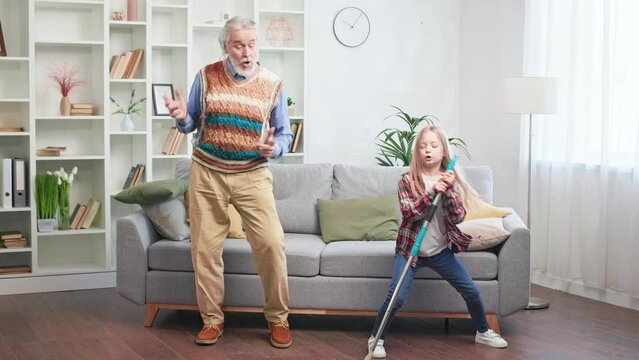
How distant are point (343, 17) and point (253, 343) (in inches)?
123

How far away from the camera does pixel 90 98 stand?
20.2 feet

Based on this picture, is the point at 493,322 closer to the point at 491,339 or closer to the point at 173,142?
the point at 491,339

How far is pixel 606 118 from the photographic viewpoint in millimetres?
5539

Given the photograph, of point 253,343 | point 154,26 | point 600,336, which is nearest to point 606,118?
point 600,336

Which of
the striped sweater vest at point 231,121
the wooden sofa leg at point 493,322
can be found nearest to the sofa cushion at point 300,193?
the striped sweater vest at point 231,121

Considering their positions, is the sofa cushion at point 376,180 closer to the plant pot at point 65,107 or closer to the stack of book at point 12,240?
the plant pot at point 65,107

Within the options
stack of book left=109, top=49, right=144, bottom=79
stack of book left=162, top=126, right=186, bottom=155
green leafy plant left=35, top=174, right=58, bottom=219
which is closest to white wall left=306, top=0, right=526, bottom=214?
stack of book left=162, top=126, right=186, bottom=155

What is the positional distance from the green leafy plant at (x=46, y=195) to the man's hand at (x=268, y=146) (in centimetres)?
211

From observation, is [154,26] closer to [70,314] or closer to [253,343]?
[70,314]

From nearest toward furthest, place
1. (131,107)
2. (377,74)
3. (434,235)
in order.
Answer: (434,235)
(131,107)
(377,74)

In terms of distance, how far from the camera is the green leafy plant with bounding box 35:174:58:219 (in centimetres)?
581

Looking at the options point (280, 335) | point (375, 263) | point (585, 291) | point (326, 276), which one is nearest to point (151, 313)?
point (280, 335)

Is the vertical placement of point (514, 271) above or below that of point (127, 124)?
below

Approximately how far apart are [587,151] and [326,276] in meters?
2.09
